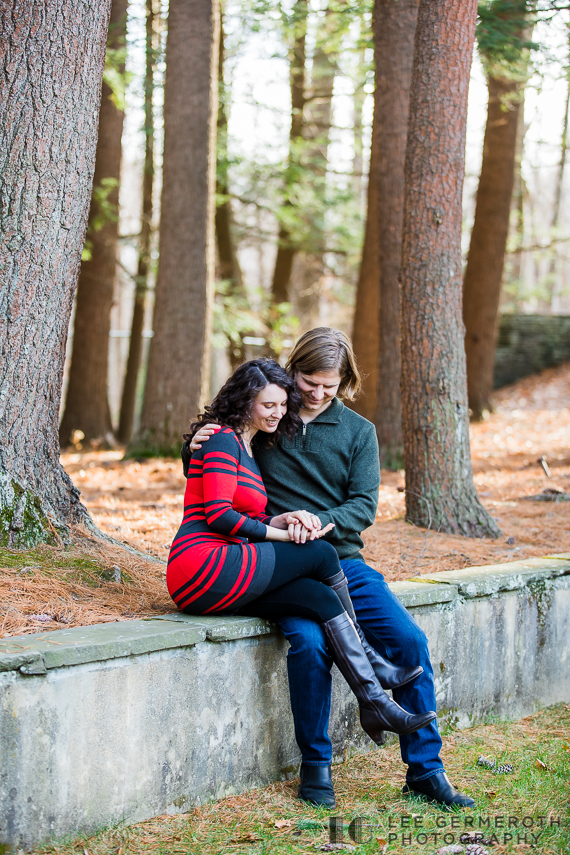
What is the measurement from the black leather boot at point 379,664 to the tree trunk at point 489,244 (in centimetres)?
1009

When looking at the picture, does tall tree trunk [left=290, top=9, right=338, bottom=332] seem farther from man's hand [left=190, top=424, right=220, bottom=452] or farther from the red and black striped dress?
the red and black striped dress

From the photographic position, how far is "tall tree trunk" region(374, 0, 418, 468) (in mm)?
8492

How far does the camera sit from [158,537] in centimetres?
507

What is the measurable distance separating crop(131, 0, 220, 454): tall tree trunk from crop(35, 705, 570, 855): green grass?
19.5 ft

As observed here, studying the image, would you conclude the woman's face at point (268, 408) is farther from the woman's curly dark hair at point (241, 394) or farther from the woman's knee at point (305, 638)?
the woman's knee at point (305, 638)

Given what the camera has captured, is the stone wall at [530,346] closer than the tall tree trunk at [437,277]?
No

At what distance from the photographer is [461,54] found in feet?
18.2

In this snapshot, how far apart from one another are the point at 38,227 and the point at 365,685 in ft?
8.61

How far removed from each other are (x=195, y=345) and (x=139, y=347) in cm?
615

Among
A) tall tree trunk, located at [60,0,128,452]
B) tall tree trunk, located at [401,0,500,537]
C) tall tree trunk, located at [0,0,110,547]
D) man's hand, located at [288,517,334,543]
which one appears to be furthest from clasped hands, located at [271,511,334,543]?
tall tree trunk, located at [60,0,128,452]

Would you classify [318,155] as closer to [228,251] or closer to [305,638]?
[228,251]

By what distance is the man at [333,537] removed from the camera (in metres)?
3.08

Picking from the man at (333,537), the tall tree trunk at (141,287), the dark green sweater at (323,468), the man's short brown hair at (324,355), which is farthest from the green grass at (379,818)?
the tall tree trunk at (141,287)

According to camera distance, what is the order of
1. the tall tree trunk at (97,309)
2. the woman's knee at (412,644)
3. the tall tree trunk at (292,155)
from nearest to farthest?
1. the woman's knee at (412,644)
2. the tall tree trunk at (97,309)
3. the tall tree trunk at (292,155)
